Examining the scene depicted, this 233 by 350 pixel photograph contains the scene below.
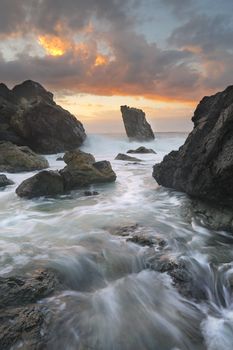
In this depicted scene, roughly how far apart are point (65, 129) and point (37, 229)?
24.8m

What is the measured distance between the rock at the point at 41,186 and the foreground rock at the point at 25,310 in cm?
680

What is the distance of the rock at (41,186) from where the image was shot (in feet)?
38.4

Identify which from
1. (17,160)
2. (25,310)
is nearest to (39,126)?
(17,160)

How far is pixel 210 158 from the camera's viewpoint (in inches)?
341

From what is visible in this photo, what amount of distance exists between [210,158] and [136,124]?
47571mm

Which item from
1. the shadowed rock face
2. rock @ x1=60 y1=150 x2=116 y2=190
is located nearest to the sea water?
the shadowed rock face

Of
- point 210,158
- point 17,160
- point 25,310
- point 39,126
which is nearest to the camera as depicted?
point 25,310

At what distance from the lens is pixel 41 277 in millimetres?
4949

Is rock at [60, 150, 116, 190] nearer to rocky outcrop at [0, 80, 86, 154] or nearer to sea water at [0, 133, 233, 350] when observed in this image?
sea water at [0, 133, 233, 350]

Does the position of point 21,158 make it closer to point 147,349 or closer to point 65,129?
point 65,129

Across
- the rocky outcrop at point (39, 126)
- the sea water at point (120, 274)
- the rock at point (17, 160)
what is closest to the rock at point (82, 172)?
the sea water at point (120, 274)

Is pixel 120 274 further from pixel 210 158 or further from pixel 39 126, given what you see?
pixel 39 126

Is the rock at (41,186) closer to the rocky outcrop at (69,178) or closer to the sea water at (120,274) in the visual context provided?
the rocky outcrop at (69,178)

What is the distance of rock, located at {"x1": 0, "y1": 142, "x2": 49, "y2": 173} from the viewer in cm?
1838
